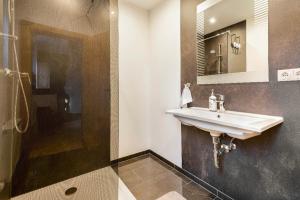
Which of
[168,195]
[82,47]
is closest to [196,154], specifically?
[168,195]

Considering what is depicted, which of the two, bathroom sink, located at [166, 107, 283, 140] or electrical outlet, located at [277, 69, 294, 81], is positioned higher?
electrical outlet, located at [277, 69, 294, 81]

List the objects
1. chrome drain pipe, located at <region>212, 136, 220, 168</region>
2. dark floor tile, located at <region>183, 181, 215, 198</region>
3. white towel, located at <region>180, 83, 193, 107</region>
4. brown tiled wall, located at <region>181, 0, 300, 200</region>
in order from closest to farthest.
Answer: brown tiled wall, located at <region>181, 0, 300, 200</region> < chrome drain pipe, located at <region>212, 136, 220, 168</region> < dark floor tile, located at <region>183, 181, 215, 198</region> < white towel, located at <region>180, 83, 193, 107</region>

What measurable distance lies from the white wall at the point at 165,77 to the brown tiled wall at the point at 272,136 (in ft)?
1.79

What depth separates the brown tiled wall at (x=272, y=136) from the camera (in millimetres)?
1139

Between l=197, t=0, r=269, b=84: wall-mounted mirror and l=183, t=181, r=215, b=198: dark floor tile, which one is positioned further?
l=183, t=181, r=215, b=198: dark floor tile

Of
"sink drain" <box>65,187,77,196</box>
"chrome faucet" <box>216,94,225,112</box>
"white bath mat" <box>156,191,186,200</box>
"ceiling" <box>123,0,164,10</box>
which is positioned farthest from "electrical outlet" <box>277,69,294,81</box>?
"sink drain" <box>65,187,77,196</box>

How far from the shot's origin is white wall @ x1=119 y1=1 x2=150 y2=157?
2391mm

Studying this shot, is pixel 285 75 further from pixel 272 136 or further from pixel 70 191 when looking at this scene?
pixel 70 191

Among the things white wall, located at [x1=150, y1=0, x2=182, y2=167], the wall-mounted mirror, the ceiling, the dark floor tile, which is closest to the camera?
the wall-mounted mirror

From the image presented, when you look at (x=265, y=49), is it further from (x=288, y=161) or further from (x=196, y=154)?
(x=196, y=154)

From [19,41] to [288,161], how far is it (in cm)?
256

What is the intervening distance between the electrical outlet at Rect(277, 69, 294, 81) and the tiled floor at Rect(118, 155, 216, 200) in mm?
1322

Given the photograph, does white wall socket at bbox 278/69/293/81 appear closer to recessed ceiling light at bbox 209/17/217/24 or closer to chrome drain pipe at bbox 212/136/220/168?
chrome drain pipe at bbox 212/136/220/168

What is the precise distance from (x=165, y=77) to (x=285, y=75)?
1.42 m
